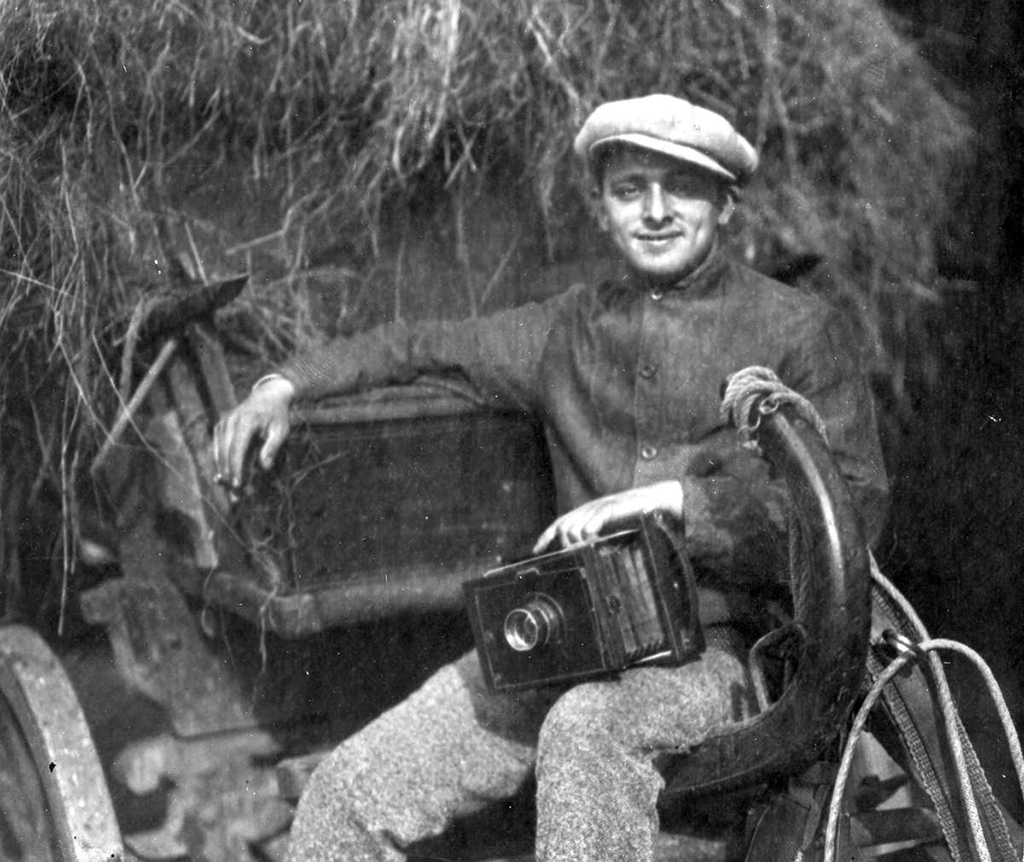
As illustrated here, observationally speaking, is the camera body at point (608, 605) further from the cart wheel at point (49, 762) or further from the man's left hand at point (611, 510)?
the cart wheel at point (49, 762)

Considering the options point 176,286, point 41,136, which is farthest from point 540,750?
point 41,136

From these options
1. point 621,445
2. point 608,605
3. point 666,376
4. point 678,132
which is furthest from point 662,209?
point 608,605

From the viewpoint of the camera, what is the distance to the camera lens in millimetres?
1707

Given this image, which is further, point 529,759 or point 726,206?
point 726,206

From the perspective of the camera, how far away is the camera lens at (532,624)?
171 centimetres

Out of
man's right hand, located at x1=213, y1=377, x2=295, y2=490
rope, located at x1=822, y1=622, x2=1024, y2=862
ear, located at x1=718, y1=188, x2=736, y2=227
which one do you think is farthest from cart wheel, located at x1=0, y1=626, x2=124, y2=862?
ear, located at x1=718, y1=188, x2=736, y2=227

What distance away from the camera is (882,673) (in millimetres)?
1646

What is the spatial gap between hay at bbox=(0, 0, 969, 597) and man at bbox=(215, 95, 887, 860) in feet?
1.35

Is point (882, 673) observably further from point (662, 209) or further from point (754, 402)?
point (662, 209)

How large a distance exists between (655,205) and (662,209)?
0.01 meters

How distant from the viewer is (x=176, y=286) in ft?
7.85

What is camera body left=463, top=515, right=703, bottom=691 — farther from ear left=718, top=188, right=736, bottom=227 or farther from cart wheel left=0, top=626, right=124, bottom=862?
cart wheel left=0, top=626, right=124, bottom=862

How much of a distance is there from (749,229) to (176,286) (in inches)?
44.0

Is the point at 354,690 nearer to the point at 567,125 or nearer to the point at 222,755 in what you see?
the point at 222,755
